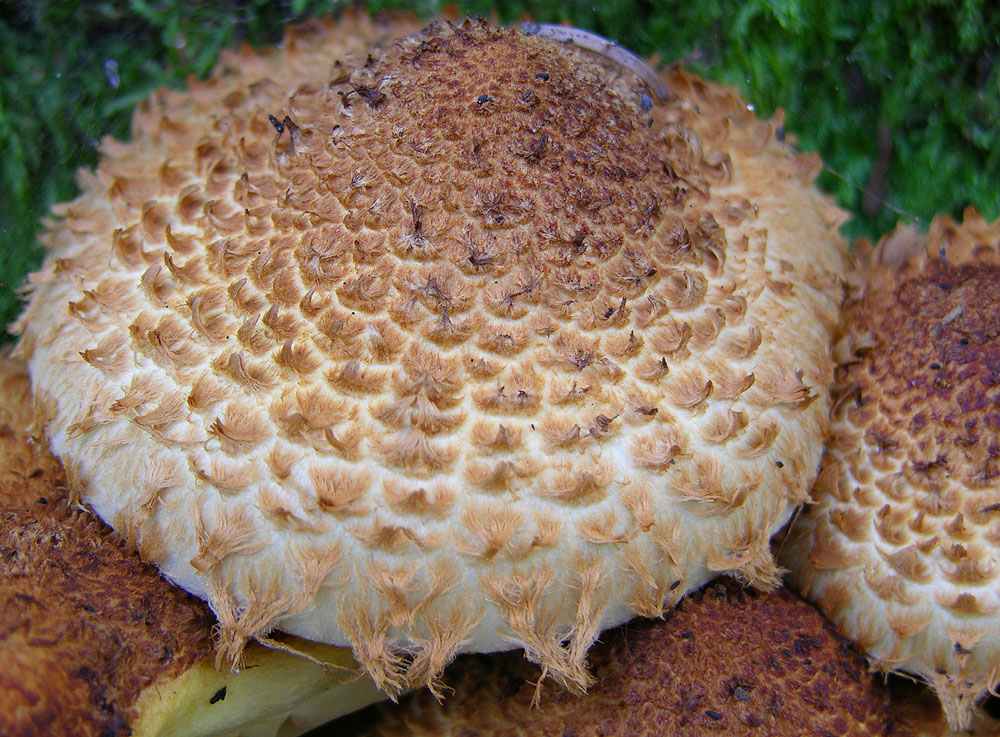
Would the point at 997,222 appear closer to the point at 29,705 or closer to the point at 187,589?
the point at 187,589

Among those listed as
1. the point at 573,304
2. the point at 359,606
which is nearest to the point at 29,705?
the point at 359,606

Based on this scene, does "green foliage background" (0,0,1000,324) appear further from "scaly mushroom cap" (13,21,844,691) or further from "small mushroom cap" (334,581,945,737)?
"small mushroom cap" (334,581,945,737)

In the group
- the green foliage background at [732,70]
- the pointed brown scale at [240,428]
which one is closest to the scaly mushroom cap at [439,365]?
the pointed brown scale at [240,428]

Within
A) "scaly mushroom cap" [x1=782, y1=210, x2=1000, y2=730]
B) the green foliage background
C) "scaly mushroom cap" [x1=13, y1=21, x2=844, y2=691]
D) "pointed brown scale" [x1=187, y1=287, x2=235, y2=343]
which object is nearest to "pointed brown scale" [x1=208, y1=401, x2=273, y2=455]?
"scaly mushroom cap" [x1=13, y1=21, x2=844, y2=691]

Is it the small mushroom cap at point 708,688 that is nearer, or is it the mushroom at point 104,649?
the mushroom at point 104,649

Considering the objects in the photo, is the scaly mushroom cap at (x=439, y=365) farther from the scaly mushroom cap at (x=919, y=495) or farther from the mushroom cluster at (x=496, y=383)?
the scaly mushroom cap at (x=919, y=495)

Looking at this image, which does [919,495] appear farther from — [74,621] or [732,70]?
[74,621]
